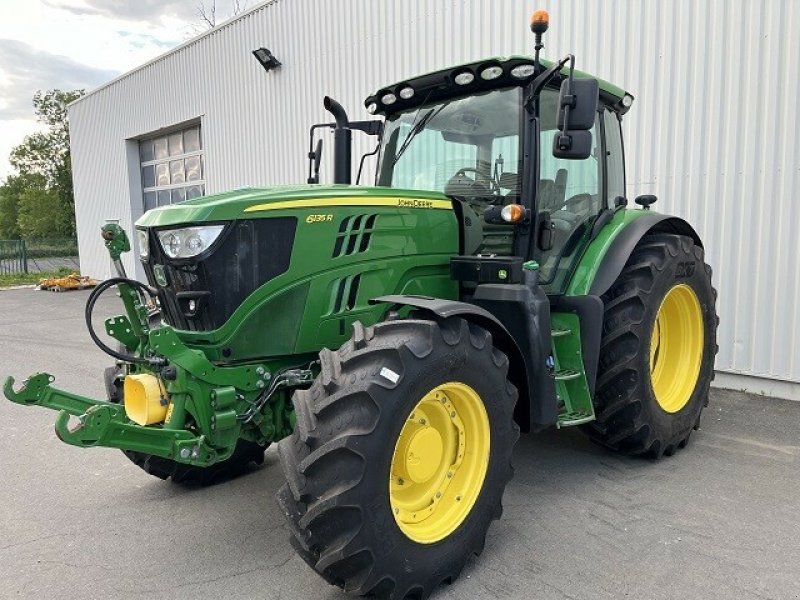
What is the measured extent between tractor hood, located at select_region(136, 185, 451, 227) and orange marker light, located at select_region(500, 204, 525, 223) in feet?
1.33

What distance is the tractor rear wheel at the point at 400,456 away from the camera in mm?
2344

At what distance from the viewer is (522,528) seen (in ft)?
10.6

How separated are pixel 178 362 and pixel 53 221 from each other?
5098 centimetres

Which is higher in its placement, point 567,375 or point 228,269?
point 228,269

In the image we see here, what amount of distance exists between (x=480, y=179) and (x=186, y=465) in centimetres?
247

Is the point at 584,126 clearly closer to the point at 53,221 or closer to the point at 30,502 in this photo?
the point at 30,502

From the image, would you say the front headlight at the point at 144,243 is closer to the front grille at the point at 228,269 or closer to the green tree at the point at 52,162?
the front grille at the point at 228,269

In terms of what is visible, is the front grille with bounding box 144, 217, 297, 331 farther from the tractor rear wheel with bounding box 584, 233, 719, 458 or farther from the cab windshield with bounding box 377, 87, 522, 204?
the tractor rear wheel with bounding box 584, 233, 719, 458

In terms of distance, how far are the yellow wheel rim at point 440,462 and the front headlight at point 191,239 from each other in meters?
1.19

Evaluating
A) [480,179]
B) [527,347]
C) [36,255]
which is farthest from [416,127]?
[36,255]

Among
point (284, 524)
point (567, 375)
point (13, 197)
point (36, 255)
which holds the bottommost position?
point (284, 524)

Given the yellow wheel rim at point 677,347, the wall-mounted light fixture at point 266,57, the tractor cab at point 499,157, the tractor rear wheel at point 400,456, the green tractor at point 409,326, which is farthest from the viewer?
the wall-mounted light fixture at point 266,57

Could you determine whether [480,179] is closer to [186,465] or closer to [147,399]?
[147,399]

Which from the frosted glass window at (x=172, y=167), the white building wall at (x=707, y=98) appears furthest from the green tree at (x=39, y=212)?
the white building wall at (x=707, y=98)
